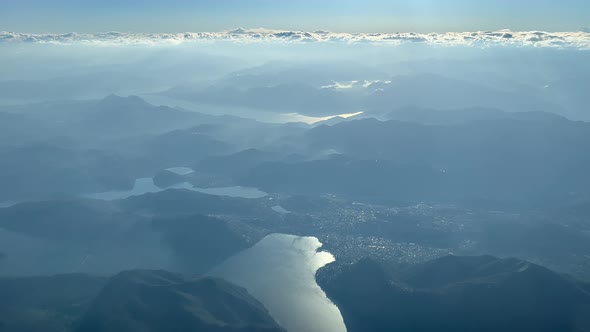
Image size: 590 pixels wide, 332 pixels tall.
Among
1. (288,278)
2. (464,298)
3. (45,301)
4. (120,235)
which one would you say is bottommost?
(288,278)

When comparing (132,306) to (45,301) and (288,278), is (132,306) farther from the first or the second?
(288,278)

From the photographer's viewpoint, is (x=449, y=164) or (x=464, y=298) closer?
(x=464, y=298)

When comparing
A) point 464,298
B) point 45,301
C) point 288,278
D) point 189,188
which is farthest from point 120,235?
point 464,298

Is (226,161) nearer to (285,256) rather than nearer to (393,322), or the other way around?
(285,256)

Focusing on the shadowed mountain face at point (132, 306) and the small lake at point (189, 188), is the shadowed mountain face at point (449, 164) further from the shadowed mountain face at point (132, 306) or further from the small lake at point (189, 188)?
the shadowed mountain face at point (132, 306)

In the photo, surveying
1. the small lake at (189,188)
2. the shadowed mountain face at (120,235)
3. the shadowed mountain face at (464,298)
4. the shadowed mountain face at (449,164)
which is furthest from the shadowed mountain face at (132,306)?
the shadowed mountain face at (449,164)

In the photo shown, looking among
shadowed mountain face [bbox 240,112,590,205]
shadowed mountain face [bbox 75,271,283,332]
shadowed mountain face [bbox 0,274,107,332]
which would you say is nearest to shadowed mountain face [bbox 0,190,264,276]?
shadowed mountain face [bbox 0,274,107,332]

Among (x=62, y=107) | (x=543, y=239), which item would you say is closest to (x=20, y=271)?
(x=543, y=239)
